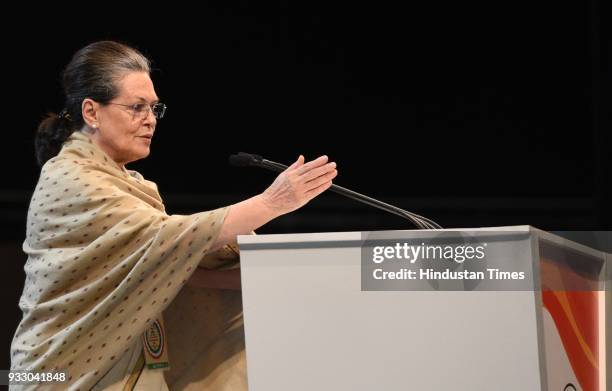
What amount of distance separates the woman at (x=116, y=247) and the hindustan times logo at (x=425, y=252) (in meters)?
0.35

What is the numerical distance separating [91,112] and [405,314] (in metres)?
1.00

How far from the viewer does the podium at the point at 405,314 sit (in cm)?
146

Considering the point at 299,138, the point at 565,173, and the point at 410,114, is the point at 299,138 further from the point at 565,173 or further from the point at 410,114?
the point at 565,173

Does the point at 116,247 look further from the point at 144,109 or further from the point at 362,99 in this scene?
the point at 362,99

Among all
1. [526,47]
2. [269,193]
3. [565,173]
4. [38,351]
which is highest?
[526,47]

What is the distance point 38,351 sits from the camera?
1.93 meters

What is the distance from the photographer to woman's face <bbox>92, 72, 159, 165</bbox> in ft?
7.07

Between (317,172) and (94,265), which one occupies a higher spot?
(317,172)

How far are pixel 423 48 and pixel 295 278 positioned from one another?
271cm

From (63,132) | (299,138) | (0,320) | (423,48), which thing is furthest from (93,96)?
(423,48)

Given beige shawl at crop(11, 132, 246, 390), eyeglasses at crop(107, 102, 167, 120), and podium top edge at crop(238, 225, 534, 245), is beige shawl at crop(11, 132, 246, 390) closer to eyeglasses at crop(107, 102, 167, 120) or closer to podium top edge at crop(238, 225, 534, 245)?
eyeglasses at crop(107, 102, 167, 120)

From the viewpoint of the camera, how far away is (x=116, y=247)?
189 cm

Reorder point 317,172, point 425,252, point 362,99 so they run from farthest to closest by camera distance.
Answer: point 362,99, point 317,172, point 425,252

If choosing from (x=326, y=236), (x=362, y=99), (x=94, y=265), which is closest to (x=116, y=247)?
(x=94, y=265)
